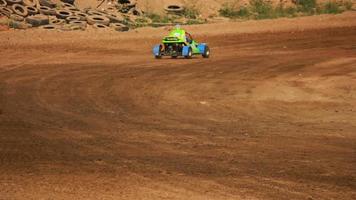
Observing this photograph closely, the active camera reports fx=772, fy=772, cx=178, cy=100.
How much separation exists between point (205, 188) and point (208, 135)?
11.9 feet

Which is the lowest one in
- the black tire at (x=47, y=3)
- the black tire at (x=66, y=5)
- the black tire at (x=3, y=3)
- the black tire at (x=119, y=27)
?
the black tire at (x=119, y=27)

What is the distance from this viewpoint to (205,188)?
23.5ft

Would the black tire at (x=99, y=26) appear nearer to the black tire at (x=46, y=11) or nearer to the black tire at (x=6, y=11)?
the black tire at (x=46, y=11)

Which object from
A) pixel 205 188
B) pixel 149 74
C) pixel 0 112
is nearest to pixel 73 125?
pixel 0 112

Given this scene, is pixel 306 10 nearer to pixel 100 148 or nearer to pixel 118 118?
pixel 118 118

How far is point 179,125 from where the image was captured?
1178 centimetres

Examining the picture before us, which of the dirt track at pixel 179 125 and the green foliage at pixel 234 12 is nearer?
the dirt track at pixel 179 125

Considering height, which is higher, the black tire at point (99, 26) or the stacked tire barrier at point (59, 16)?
the stacked tire barrier at point (59, 16)

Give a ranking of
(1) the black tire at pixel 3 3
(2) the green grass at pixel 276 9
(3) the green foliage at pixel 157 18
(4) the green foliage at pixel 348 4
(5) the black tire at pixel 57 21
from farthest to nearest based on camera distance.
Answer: (4) the green foliage at pixel 348 4 → (2) the green grass at pixel 276 9 → (3) the green foliage at pixel 157 18 → (1) the black tire at pixel 3 3 → (5) the black tire at pixel 57 21

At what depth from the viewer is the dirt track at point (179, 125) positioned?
24.2 ft

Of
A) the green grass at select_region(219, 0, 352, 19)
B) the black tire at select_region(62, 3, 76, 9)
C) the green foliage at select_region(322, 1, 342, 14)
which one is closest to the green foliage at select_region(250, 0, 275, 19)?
the green grass at select_region(219, 0, 352, 19)

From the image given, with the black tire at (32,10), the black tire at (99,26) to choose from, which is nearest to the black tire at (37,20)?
the black tire at (32,10)

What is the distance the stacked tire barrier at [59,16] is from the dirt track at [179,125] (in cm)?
936

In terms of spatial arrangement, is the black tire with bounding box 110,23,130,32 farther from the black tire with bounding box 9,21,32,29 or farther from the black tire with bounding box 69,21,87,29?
the black tire with bounding box 9,21,32,29
